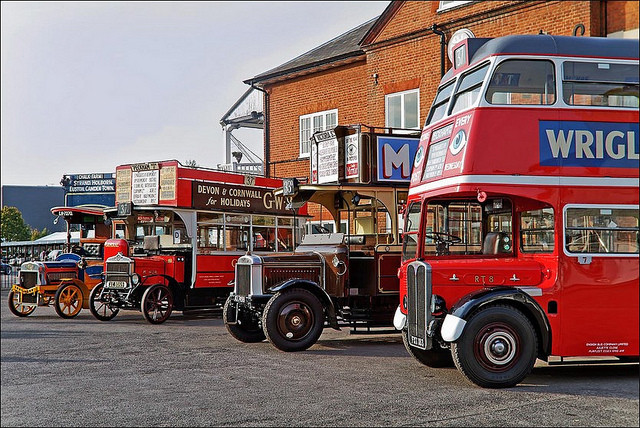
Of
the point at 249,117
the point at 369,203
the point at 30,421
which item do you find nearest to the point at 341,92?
the point at 249,117

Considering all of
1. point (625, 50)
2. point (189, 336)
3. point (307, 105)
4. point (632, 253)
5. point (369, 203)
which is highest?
point (307, 105)

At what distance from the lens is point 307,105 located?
2166cm

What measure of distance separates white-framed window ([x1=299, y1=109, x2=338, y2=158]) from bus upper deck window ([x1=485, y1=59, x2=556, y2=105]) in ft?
43.4

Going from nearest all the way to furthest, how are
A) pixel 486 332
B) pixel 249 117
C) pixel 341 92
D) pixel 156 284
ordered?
pixel 486 332, pixel 156 284, pixel 341 92, pixel 249 117

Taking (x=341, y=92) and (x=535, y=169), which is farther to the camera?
(x=341, y=92)

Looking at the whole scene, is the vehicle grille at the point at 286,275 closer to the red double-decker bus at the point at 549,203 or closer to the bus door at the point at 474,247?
the bus door at the point at 474,247

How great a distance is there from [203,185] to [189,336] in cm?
A: 494

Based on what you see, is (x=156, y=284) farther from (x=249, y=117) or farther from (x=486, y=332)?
(x=249, y=117)

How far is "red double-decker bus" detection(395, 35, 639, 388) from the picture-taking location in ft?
24.9

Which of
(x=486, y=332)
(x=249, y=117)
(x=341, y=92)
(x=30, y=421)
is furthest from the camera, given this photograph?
(x=249, y=117)

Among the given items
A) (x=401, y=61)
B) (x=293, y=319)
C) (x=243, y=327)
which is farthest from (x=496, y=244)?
(x=401, y=61)

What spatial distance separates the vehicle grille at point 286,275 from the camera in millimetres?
11070

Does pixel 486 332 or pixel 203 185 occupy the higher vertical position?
pixel 203 185

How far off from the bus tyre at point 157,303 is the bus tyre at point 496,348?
28.0ft
